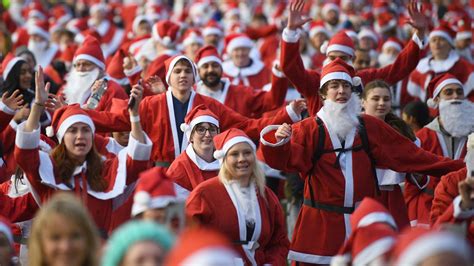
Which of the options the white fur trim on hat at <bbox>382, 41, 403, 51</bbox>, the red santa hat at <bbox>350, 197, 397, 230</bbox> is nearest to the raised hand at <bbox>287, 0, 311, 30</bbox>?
the red santa hat at <bbox>350, 197, 397, 230</bbox>

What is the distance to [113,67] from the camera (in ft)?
45.6

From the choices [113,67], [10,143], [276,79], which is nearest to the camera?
[10,143]

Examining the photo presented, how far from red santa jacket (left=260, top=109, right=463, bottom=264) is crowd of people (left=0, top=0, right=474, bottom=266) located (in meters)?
0.01

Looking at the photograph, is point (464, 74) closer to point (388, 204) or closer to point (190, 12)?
point (388, 204)

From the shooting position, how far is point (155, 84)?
37.6 ft

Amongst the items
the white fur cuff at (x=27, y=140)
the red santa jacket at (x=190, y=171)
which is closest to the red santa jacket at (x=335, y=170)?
the red santa jacket at (x=190, y=171)

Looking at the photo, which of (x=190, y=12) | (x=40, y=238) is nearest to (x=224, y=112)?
(x=40, y=238)

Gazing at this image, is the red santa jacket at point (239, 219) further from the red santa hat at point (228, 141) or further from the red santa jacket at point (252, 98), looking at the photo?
the red santa jacket at point (252, 98)

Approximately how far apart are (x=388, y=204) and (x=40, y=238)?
13.3 feet

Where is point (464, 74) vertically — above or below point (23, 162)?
above

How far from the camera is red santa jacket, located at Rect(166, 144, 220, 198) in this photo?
9516 millimetres

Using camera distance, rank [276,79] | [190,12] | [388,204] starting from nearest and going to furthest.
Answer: [388,204], [276,79], [190,12]

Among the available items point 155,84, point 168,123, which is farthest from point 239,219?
point 155,84

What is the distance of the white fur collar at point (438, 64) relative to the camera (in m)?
14.6
